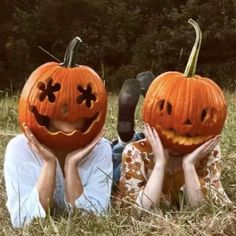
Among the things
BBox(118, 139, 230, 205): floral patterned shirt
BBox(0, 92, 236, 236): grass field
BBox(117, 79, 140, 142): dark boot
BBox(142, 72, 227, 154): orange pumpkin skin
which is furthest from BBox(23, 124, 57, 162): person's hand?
BBox(117, 79, 140, 142): dark boot

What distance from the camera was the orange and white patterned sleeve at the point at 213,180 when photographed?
11.9ft

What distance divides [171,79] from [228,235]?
97 cm

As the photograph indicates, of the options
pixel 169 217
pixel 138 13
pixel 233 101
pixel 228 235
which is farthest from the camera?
pixel 138 13

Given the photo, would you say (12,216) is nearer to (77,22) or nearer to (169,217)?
(169,217)

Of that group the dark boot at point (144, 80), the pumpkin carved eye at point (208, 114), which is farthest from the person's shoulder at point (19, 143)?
the dark boot at point (144, 80)

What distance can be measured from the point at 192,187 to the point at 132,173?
332 mm

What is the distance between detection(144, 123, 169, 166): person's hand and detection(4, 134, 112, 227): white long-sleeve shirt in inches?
10.1

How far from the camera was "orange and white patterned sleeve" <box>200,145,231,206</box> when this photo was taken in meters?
3.61

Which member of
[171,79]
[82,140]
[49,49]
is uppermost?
[171,79]

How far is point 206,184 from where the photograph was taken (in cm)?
376

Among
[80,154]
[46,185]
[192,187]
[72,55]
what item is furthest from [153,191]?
[72,55]

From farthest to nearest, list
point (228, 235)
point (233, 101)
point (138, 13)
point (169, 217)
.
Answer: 1. point (138, 13)
2. point (233, 101)
3. point (169, 217)
4. point (228, 235)

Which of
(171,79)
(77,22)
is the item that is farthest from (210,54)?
(171,79)

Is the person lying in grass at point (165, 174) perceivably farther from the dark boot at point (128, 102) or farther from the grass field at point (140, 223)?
the dark boot at point (128, 102)
